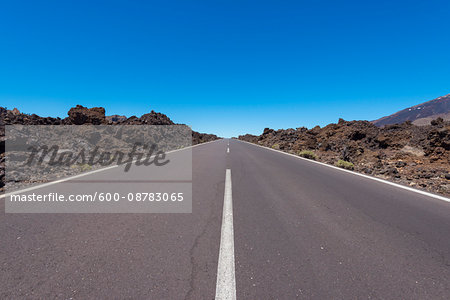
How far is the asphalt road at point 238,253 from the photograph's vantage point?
1.66m

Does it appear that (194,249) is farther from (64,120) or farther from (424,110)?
(424,110)

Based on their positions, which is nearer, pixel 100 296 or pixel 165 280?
pixel 100 296

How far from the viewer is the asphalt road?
1664 millimetres

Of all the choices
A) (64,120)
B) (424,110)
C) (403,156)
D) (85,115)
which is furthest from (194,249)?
(424,110)

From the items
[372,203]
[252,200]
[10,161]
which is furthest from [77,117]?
[372,203]

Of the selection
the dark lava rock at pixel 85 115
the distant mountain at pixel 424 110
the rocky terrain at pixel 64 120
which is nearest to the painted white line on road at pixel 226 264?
the rocky terrain at pixel 64 120

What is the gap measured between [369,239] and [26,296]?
3.72 meters

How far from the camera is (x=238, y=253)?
2189 millimetres

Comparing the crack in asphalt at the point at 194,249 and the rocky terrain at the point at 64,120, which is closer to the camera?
the crack in asphalt at the point at 194,249

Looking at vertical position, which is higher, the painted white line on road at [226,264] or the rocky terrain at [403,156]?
the rocky terrain at [403,156]

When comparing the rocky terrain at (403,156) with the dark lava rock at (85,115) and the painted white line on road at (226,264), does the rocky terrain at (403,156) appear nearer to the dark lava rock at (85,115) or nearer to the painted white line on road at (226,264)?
the painted white line on road at (226,264)

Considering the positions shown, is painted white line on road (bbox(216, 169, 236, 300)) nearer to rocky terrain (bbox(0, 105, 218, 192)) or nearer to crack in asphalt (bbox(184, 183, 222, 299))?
crack in asphalt (bbox(184, 183, 222, 299))

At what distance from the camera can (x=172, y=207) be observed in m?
3.62

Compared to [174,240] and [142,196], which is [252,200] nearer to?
[174,240]
